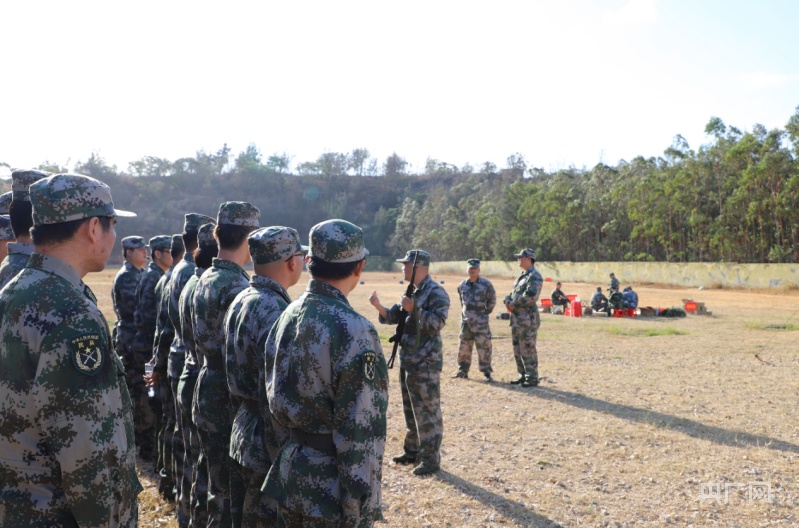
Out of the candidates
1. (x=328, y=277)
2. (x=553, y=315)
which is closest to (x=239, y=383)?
(x=328, y=277)

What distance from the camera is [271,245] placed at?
3475 mm

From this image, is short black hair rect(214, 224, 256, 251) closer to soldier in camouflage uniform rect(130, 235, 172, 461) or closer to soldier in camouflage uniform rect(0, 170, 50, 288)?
soldier in camouflage uniform rect(0, 170, 50, 288)

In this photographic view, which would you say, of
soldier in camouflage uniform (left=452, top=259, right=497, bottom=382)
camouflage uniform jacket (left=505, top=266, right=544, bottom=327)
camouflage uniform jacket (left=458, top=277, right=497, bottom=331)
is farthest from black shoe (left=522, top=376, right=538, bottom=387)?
camouflage uniform jacket (left=458, top=277, right=497, bottom=331)

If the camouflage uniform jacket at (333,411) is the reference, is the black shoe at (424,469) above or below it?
below

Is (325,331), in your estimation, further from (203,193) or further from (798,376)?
(203,193)

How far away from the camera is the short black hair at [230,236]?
402cm

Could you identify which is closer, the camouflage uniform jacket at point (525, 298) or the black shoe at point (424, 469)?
the black shoe at point (424, 469)

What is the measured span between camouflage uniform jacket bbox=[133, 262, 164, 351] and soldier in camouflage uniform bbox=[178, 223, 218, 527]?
201 cm

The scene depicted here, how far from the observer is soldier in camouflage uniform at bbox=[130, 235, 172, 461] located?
6422 millimetres

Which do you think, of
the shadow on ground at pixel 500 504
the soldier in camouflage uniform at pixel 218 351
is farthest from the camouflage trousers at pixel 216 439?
the shadow on ground at pixel 500 504

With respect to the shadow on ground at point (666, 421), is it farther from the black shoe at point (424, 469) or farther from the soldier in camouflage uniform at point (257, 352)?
the soldier in camouflage uniform at point (257, 352)

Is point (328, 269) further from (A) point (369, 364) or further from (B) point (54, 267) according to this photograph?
(B) point (54, 267)

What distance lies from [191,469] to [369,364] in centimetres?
285

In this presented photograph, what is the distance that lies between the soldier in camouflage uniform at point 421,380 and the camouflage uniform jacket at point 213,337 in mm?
2317
